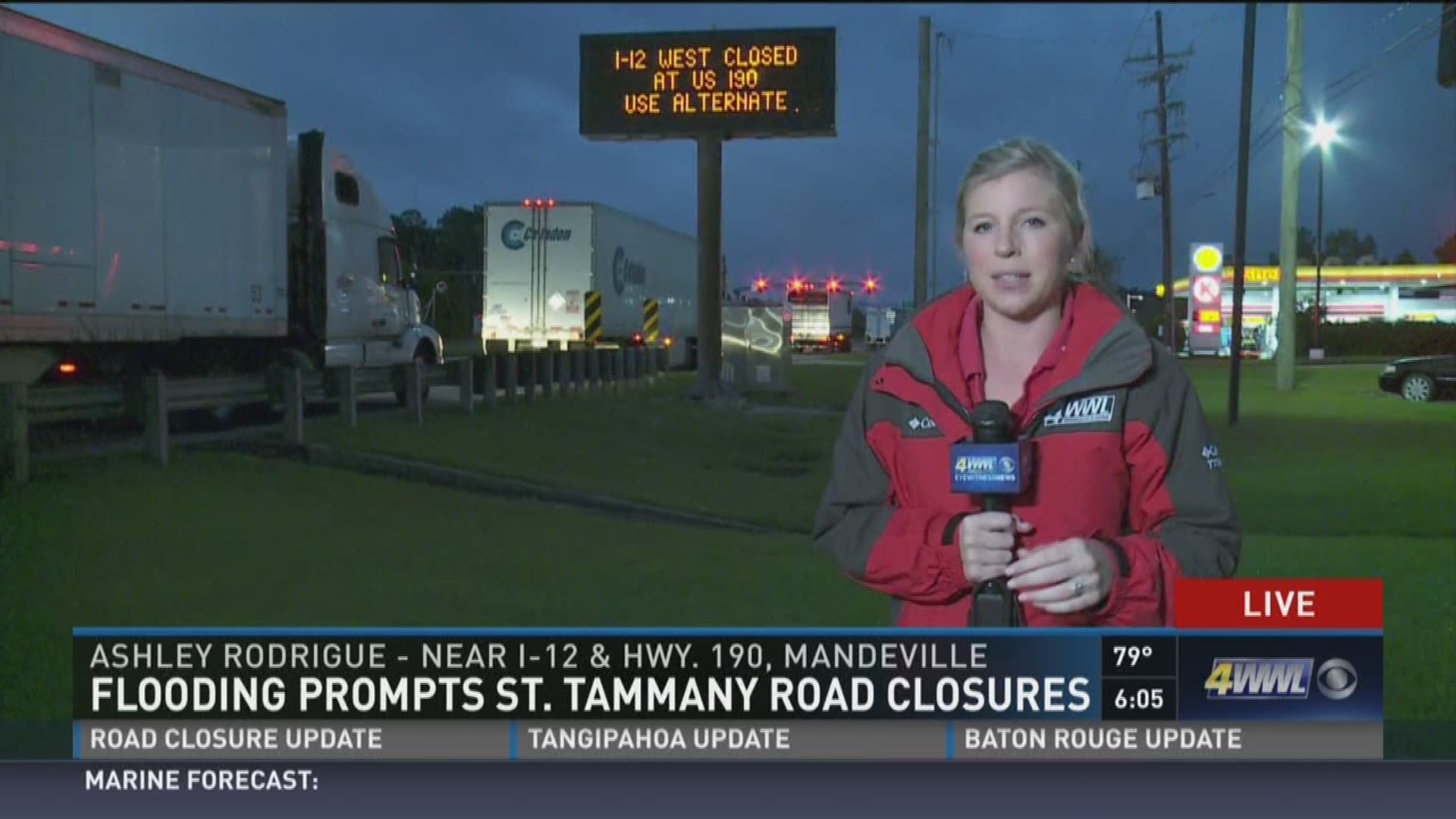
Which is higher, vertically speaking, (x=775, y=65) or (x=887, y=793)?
(x=775, y=65)

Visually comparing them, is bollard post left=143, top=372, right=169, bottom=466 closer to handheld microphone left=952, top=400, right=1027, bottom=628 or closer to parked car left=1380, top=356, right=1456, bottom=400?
parked car left=1380, top=356, right=1456, bottom=400

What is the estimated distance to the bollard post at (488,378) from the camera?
17062 millimetres

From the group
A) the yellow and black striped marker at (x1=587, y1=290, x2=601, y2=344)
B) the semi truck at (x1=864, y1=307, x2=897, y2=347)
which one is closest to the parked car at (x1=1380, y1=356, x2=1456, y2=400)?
the yellow and black striped marker at (x1=587, y1=290, x2=601, y2=344)

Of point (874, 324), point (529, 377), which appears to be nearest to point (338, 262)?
point (529, 377)

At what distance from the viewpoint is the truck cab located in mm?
16172

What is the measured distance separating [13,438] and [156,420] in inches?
58.0

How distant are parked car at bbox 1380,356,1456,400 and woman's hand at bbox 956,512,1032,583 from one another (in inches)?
178

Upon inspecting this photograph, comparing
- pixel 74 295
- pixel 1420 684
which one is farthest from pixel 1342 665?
pixel 74 295

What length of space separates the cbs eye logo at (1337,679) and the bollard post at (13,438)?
7406 millimetres

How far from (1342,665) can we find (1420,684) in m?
2.48

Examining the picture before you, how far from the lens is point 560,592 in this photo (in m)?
Result: 7.36

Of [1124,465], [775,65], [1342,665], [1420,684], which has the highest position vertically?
[775,65]

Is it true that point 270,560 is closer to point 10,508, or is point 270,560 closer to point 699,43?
point 10,508

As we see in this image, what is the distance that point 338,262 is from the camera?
54.1 ft
